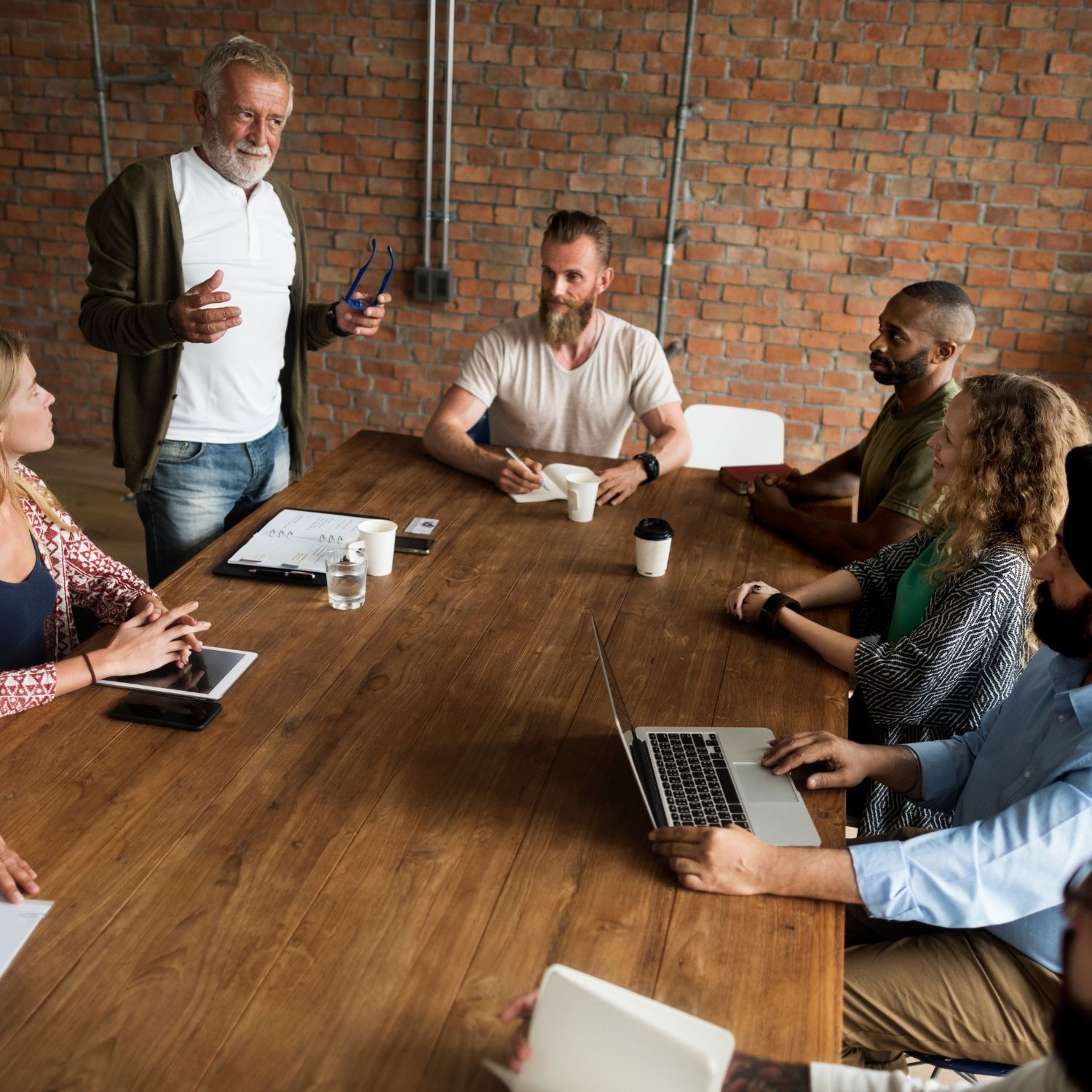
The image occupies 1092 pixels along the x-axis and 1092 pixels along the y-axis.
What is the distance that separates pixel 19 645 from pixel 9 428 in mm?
396

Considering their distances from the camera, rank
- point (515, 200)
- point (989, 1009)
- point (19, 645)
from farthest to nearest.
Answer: point (515, 200)
point (19, 645)
point (989, 1009)

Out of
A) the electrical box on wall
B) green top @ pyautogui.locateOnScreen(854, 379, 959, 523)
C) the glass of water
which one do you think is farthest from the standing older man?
the electrical box on wall

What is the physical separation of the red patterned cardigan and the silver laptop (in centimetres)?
101

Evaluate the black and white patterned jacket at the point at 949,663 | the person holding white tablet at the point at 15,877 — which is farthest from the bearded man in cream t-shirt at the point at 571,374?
the person holding white tablet at the point at 15,877

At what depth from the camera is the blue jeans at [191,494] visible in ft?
9.14

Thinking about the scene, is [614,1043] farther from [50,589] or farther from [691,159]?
[691,159]

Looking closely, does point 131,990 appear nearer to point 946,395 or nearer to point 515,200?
point 946,395

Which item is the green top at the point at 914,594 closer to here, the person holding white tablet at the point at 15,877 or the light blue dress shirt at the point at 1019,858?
the light blue dress shirt at the point at 1019,858

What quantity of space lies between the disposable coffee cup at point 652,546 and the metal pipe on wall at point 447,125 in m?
2.74

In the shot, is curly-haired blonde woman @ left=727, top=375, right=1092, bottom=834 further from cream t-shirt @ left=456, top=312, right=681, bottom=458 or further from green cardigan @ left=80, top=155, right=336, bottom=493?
green cardigan @ left=80, top=155, right=336, bottom=493

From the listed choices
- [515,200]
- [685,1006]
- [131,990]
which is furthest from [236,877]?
[515,200]

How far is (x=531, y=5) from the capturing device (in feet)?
14.0

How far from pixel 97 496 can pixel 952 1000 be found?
14.1 ft

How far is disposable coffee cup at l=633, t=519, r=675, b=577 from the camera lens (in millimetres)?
2240
